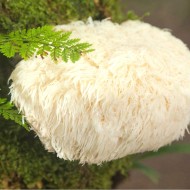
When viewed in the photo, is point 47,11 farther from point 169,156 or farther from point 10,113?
point 169,156

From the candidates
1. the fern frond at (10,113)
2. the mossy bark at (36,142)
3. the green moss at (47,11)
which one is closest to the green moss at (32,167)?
the mossy bark at (36,142)

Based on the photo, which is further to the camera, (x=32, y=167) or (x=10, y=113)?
(x=32, y=167)

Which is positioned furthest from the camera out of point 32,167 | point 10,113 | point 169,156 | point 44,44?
point 169,156

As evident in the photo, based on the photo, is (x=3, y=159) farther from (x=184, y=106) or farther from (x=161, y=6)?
(x=161, y=6)

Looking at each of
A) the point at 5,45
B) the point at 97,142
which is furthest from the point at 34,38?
the point at 97,142

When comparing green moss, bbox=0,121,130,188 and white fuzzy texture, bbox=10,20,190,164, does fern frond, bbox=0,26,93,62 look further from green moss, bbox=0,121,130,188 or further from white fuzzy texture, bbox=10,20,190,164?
green moss, bbox=0,121,130,188

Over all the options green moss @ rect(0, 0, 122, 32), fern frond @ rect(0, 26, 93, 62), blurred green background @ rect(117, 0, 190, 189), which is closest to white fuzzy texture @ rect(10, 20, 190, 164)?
fern frond @ rect(0, 26, 93, 62)

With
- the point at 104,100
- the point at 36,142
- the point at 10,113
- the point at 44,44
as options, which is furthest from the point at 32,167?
the point at 44,44
